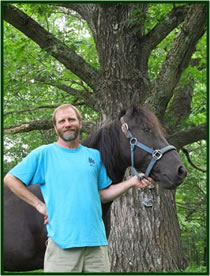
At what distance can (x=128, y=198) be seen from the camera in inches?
261

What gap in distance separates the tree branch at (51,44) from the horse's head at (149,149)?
124 inches

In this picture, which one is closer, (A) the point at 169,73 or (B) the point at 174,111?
(A) the point at 169,73

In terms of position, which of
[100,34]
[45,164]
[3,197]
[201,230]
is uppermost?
[100,34]

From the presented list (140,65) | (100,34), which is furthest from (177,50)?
(100,34)

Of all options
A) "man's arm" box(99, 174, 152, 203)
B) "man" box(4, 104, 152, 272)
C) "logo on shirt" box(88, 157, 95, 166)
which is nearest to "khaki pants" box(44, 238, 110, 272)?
"man" box(4, 104, 152, 272)

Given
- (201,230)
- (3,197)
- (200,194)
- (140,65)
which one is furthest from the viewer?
(200,194)

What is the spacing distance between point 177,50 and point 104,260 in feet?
14.4

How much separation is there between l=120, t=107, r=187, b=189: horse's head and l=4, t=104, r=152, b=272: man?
612 millimetres

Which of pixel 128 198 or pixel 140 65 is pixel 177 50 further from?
pixel 128 198

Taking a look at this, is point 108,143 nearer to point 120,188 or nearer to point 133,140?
point 133,140

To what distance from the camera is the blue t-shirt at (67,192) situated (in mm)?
3154

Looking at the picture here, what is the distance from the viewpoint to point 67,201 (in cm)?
319

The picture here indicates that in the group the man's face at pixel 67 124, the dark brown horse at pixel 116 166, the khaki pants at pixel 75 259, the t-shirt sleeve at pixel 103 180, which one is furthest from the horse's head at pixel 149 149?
the khaki pants at pixel 75 259

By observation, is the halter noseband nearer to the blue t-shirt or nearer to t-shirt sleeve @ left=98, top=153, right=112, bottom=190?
t-shirt sleeve @ left=98, top=153, right=112, bottom=190
